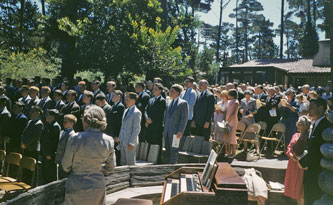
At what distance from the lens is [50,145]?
5.72 meters

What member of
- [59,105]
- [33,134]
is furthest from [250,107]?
[33,134]

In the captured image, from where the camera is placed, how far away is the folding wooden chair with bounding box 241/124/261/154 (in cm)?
875

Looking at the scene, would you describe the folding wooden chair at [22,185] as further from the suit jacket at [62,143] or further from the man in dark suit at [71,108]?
the man in dark suit at [71,108]

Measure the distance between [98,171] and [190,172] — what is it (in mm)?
1783

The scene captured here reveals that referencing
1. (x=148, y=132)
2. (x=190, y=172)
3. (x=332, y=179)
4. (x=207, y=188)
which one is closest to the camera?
(x=332, y=179)

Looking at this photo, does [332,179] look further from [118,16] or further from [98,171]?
[118,16]

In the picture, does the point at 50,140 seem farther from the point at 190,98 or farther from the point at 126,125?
the point at 190,98

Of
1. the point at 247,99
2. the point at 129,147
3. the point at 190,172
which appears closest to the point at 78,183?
the point at 190,172

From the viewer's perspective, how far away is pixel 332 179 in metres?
3.14

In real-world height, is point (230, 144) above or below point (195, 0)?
below

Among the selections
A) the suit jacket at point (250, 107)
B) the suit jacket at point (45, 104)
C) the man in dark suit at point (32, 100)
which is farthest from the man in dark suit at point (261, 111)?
the man in dark suit at point (32, 100)

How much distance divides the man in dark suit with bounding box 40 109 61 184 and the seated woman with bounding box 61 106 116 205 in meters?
2.60

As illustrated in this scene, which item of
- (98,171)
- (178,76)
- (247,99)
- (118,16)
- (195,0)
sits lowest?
(98,171)

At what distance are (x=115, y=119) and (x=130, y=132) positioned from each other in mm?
896
